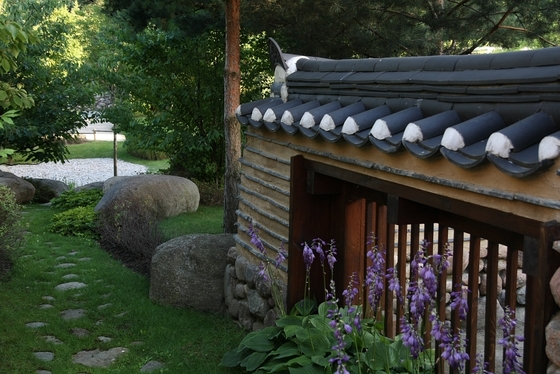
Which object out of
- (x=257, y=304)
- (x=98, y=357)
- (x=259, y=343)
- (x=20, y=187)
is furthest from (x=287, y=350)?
(x=20, y=187)

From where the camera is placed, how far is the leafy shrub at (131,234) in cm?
906

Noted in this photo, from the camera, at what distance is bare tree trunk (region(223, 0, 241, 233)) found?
9578 millimetres

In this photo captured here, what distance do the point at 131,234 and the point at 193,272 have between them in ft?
9.28

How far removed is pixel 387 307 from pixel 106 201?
7750 mm

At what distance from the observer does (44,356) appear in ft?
19.0

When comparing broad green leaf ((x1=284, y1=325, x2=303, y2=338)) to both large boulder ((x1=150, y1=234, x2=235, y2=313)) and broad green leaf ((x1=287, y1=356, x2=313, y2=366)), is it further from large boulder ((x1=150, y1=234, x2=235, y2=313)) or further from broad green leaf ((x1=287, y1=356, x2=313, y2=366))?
large boulder ((x1=150, y1=234, x2=235, y2=313))

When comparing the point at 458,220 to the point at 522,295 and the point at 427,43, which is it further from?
the point at 427,43

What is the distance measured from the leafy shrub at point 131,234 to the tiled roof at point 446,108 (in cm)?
445

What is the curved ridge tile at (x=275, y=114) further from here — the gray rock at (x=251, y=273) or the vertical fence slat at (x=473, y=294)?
the vertical fence slat at (x=473, y=294)

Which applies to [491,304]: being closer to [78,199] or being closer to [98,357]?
[98,357]

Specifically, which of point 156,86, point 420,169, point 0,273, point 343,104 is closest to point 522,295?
point 343,104

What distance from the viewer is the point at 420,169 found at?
139 inches

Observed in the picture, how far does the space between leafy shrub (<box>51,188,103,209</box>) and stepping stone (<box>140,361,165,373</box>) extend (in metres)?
7.23

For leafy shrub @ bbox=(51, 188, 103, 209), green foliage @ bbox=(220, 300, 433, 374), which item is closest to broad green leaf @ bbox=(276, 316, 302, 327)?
green foliage @ bbox=(220, 300, 433, 374)
